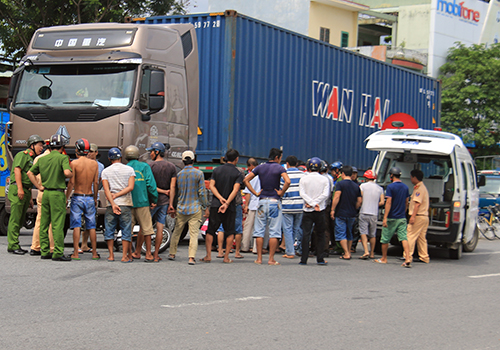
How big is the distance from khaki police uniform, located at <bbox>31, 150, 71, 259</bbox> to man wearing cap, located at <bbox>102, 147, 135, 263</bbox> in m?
0.60

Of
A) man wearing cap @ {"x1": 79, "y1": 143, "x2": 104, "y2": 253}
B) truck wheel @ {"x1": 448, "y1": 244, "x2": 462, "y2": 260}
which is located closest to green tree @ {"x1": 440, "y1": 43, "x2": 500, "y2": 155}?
truck wheel @ {"x1": 448, "y1": 244, "x2": 462, "y2": 260}

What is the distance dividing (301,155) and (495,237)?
22.1 ft

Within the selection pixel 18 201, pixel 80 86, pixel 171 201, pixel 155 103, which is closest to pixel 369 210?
pixel 171 201

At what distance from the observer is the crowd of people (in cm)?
935

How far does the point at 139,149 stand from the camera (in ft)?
34.9

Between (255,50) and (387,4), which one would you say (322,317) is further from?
(387,4)

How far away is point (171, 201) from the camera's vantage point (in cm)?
980

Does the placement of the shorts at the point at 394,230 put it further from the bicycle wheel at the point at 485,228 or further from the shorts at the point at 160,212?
the bicycle wheel at the point at 485,228

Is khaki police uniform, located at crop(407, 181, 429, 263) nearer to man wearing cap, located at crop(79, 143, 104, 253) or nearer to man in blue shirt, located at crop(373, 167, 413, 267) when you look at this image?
man in blue shirt, located at crop(373, 167, 413, 267)

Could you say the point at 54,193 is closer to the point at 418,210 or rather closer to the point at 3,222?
the point at 3,222

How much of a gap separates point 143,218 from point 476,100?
108ft

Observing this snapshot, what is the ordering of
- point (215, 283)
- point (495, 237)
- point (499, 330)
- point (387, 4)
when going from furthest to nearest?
point (387, 4), point (495, 237), point (215, 283), point (499, 330)

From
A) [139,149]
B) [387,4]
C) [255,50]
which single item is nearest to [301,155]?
[255,50]

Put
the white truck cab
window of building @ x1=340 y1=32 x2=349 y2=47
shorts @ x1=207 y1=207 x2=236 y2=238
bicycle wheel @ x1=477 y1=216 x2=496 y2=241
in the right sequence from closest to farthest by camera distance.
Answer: shorts @ x1=207 y1=207 x2=236 y2=238, the white truck cab, bicycle wheel @ x1=477 y1=216 x2=496 y2=241, window of building @ x1=340 y1=32 x2=349 y2=47
